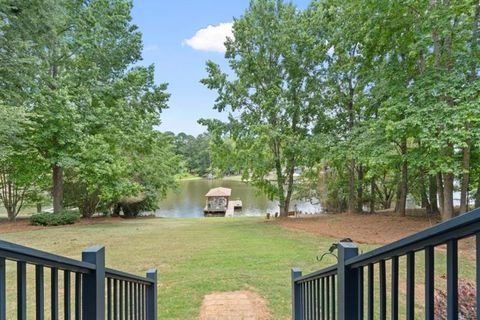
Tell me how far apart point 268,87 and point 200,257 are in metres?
8.34

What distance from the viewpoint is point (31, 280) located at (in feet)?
16.2

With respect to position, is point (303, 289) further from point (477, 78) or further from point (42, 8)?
point (477, 78)

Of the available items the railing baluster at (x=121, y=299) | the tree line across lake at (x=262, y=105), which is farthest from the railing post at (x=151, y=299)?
the tree line across lake at (x=262, y=105)

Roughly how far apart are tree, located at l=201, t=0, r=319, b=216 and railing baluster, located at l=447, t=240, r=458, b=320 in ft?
37.4

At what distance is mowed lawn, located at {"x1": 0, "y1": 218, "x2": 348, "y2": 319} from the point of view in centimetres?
450

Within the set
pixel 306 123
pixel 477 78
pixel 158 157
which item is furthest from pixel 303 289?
pixel 158 157

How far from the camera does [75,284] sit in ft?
5.07

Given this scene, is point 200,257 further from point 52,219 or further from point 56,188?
point 56,188

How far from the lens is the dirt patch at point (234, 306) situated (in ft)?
12.5

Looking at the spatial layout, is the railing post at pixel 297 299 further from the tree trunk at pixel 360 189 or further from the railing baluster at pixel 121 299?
the tree trunk at pixel 360 189

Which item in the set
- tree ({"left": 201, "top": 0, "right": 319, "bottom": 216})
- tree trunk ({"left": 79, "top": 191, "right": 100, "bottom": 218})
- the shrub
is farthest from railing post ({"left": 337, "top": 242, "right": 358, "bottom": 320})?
tree trunk ({"left": 79, "top": 191, "right": 100, "bottom": 218})

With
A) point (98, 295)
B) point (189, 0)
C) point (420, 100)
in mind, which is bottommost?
point (98, 295)

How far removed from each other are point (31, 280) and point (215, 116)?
31.8 feet

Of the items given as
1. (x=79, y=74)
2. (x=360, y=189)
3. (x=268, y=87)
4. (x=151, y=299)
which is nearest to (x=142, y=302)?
(x=151, y=299)
